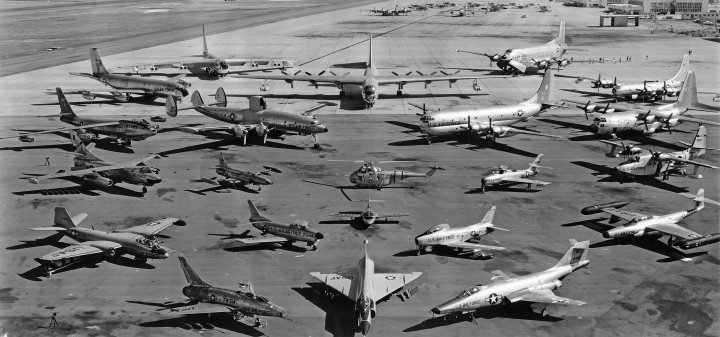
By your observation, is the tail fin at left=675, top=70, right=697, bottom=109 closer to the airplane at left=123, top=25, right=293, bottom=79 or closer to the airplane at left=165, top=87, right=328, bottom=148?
the airplane at left=165, top=87, right=328, bottom=148

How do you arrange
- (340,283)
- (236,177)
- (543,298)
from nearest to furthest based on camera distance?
1. (543,298)
2. (340,283)
3. (236,177)

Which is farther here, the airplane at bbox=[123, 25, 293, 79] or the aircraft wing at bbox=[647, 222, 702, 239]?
the airplane at bbox=[123, 25, 293, 79]

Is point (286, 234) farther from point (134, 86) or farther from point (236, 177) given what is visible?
point (134, 86)

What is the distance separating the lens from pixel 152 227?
50969 millimetres

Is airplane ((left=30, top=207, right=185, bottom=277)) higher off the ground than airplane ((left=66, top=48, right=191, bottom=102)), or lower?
lower

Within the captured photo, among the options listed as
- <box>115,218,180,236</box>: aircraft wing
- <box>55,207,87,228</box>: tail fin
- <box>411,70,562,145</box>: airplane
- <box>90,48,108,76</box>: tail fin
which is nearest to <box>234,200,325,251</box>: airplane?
<box>115,218,180,236</box>: aircraft wing

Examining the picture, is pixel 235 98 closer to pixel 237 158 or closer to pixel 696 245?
pixel 237 158

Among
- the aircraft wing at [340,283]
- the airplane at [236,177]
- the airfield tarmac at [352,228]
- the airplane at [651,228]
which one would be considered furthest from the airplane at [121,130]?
the airplane at [651,228]

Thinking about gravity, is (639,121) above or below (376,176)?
above

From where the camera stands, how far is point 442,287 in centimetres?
4419

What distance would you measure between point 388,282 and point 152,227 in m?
18.9

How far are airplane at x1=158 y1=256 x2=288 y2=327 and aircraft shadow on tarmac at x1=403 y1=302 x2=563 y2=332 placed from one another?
801cm

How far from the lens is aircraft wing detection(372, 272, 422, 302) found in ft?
136

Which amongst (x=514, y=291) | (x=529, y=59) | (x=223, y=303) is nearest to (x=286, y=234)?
(x=223, y=303)
